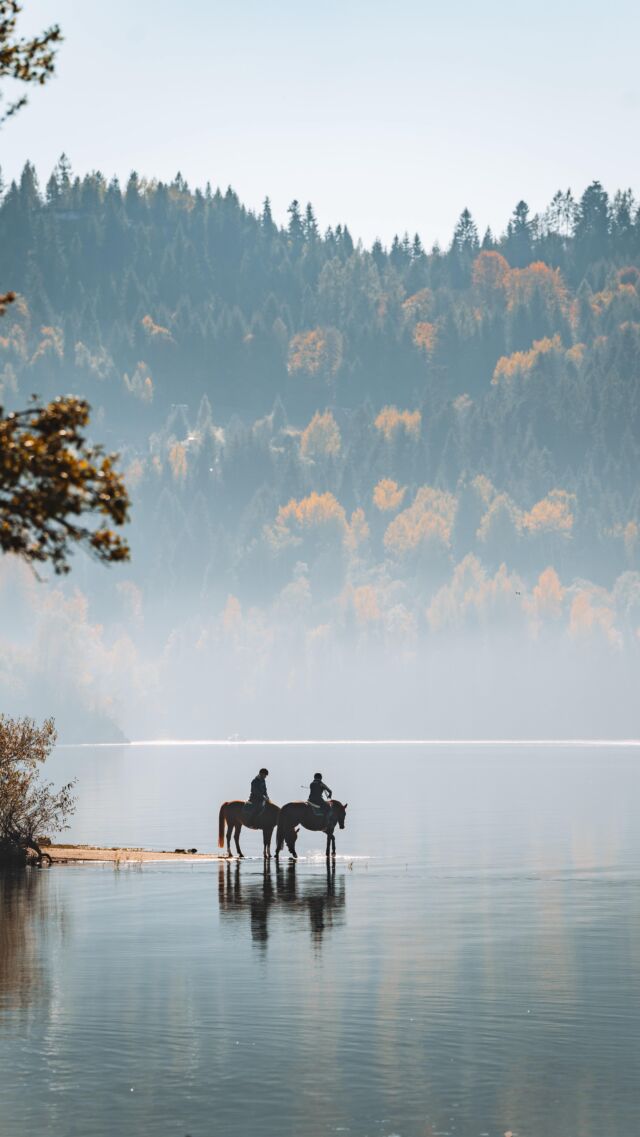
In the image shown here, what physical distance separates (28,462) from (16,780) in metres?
34.7

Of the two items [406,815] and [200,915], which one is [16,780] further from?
[406,815]

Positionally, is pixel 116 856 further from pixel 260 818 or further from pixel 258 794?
pixel 258 794

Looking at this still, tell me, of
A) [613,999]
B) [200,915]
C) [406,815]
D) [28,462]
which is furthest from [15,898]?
[406,815]

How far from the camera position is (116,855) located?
59.8 meters

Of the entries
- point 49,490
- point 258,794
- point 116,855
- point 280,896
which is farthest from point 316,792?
point 49,490

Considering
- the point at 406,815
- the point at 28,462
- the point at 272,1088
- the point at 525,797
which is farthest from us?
the point at 525,797

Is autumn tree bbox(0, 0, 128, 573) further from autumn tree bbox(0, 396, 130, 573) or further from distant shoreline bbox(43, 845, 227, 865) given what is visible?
distant shoreline bbox(43, 845, 227, 865)

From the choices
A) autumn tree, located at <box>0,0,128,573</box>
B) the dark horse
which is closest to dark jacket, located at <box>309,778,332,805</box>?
the dark horse

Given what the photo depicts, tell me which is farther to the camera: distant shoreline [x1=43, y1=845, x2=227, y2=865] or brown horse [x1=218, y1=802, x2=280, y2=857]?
distant shoreline [x1=43, y1=845, x2=227, y2=865]

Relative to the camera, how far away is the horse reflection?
40688mm

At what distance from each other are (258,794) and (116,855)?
23.3 feet

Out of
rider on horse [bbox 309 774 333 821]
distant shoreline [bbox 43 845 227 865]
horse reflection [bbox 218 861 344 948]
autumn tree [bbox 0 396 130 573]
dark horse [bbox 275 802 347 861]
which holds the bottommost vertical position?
horse reflection [bbox 218 861 344 948]

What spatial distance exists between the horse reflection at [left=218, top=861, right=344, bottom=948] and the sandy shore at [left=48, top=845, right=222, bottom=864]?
9.42ft

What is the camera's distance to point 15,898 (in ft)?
148
